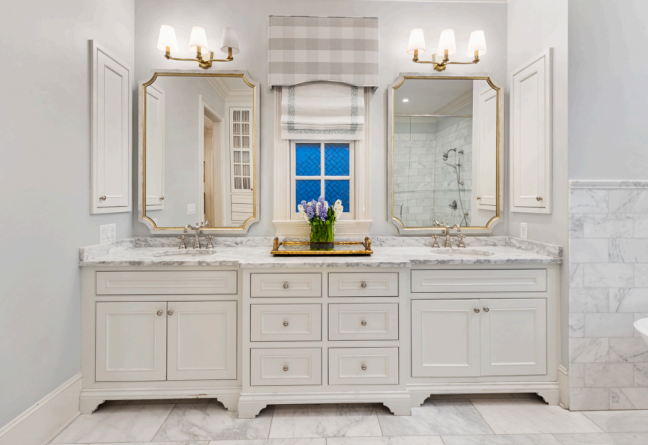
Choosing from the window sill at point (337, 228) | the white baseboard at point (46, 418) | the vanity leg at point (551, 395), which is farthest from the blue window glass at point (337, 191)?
the white baseboard at point (46, 418)

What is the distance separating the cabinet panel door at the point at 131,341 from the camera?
2.10m

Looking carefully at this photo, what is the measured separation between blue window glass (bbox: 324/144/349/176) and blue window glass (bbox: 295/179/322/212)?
0.12m

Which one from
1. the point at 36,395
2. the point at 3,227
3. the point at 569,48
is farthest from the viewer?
the point at 569,48

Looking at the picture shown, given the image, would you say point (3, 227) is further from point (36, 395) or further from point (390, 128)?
point (390, 128)

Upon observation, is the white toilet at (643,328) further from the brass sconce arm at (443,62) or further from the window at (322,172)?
the brass sconce arm at (443,62)

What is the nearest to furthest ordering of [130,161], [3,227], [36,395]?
1. [3,227]
2. [36,395]
3. [130,161]

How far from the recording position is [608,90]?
6.84 feet

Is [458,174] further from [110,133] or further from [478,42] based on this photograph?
[110,133]

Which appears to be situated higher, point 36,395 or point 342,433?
point 36,395

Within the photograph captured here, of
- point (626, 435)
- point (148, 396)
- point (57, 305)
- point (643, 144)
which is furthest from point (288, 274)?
point (643, 144)

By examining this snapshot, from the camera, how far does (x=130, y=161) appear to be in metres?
2.56

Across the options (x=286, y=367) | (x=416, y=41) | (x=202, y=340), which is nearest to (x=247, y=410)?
(x=286, y=367)

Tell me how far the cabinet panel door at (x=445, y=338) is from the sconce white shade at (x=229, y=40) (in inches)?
77.2

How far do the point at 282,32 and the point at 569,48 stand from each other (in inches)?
67.8
